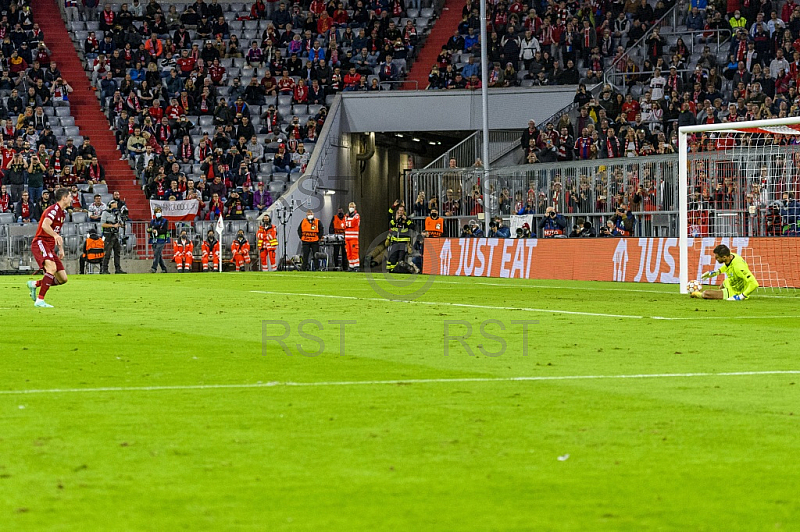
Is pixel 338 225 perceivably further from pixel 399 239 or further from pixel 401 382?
pixel 401 382

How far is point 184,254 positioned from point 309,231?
174 inches

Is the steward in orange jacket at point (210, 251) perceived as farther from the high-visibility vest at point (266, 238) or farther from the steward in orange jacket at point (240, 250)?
the high-visibility vest at point (266, 238)

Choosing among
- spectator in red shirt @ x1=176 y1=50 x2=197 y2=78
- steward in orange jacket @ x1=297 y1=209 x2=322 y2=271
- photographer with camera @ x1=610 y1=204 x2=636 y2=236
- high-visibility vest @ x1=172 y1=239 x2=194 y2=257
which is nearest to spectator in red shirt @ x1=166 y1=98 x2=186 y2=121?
spectator in red shirt @ x1=176 y1=50 x2=197 y2=78

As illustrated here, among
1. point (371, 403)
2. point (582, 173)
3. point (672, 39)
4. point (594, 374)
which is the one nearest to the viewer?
point (371, 403)

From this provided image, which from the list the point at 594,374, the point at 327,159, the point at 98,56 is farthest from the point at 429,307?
the point at 98,56

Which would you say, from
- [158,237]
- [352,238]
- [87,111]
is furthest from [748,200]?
[87,111]

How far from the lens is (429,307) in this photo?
18266 millimetres

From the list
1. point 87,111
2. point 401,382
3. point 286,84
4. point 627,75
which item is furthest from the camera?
point 87,111

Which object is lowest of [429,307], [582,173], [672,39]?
[429,307]

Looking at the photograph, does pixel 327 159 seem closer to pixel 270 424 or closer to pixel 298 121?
pixel 298 121

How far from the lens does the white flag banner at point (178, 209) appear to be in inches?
1527

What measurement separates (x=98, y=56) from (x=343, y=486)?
43215mm

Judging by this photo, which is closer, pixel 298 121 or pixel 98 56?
pixel 298 121
